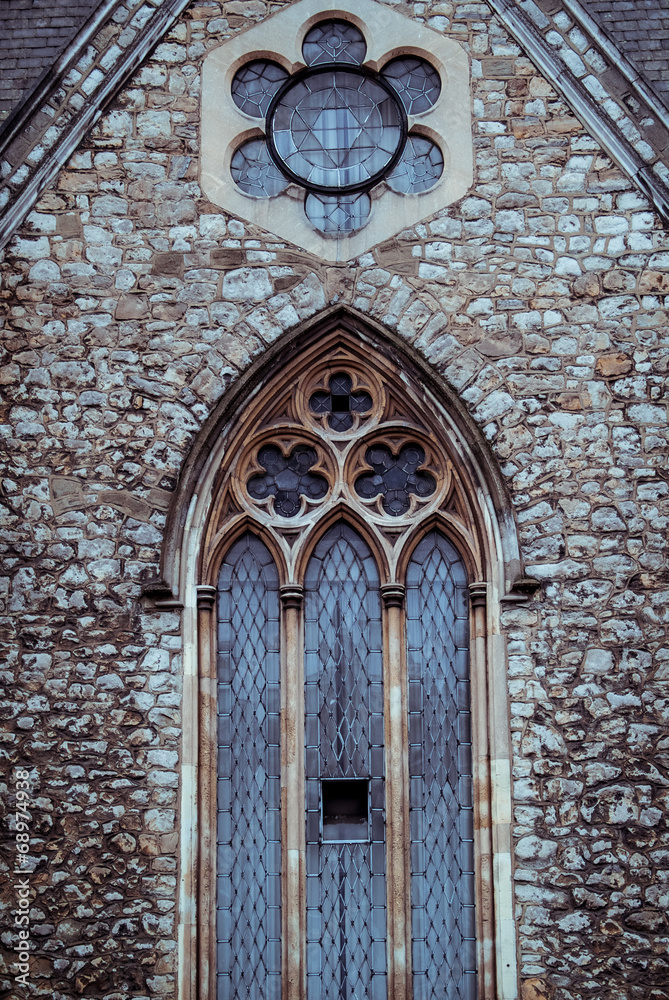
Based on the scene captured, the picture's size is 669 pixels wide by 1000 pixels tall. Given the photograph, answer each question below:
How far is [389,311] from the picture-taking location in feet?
32.6

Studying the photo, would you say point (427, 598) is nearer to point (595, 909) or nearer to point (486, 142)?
point (595, 909)

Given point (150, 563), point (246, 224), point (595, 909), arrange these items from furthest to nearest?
1. point (246, 224)
2. point (150, 563)
3. point (595, 909)

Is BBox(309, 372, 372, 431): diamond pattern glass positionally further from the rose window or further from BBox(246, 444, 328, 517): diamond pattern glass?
the rose window

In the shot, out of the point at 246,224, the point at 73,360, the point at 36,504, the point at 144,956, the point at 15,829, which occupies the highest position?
the point at 246,224

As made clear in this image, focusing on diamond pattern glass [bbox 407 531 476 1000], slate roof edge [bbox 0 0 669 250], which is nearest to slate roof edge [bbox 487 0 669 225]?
slate roof edge [bbox 0 0 669 250]

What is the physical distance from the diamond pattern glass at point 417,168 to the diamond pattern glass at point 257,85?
1.03 metres

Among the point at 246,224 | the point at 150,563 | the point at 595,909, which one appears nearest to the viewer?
the point at 595,909

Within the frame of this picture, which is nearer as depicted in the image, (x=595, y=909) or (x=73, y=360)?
(x=595, y=909)

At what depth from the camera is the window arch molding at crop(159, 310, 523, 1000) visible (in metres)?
9.06

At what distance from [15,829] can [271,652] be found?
6.39 feet

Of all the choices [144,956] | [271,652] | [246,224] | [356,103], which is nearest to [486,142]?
[356,103]

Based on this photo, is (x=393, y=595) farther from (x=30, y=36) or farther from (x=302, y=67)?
(x=30, y=36)

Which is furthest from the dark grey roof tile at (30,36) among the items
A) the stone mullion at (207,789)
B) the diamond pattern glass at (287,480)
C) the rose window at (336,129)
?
the stone mullion at (207,789)

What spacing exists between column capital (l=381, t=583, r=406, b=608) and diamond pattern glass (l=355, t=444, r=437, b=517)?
1.68 feet
